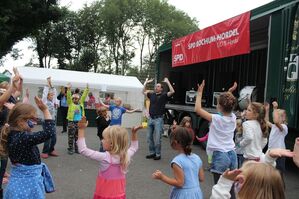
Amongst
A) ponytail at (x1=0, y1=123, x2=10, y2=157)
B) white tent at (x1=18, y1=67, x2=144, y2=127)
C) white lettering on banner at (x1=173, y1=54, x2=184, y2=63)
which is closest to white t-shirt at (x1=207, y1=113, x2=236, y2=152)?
ponytail at (x1=0, y1=123, x2=10, y2=157)

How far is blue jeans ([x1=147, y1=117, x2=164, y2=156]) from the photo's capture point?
9501 millimetres

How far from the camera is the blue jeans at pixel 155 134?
9501 mm

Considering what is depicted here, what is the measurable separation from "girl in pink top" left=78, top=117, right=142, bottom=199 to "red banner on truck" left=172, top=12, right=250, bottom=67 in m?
5.86

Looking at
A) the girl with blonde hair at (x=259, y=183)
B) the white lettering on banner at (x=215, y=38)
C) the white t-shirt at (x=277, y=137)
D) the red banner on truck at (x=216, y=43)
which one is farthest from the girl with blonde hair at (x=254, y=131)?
the white lettering on banner at (x=215, y=38)

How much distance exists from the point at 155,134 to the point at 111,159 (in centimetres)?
572

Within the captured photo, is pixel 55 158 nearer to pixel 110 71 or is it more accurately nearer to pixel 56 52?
pixel 56 52

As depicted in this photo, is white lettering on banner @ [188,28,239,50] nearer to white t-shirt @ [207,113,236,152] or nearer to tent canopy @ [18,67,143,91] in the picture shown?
white t-shirt @ [207,113,236,152]

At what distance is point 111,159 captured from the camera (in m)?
3.89

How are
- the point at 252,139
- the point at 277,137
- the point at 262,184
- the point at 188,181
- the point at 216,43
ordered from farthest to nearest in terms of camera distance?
1. the point at 216,43
2. the point at 277,137
3. the point at 252,139
4. the point at 188,181
5. the point at 262,184

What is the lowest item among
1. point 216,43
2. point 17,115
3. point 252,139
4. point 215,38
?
point 252,139

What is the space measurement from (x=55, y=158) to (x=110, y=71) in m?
47.2

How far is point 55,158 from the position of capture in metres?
9.19

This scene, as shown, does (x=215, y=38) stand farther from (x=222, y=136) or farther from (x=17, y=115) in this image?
(x=17, y=115)

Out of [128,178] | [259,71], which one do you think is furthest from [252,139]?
[259,71]
